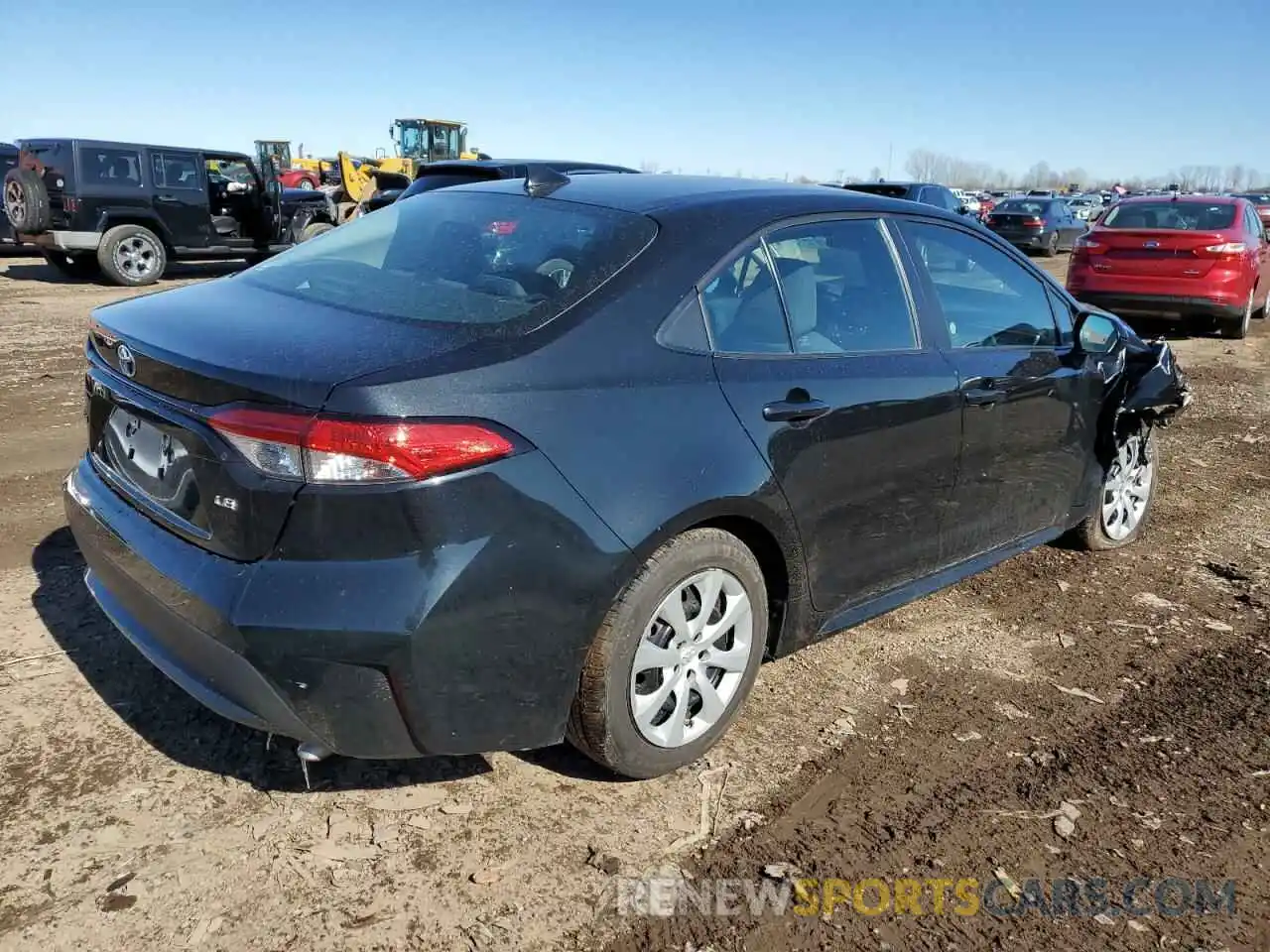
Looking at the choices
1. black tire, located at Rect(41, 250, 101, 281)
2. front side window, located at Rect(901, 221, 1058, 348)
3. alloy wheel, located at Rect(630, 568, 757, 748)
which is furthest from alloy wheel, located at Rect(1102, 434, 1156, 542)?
black tire, located at Rect(41, 250, 101, 281)

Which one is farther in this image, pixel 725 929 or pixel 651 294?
pixel 651 294

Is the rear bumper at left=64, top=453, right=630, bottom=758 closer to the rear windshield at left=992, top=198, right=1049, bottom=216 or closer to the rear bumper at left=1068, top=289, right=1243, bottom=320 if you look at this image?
Result: the rear bumper at left=1068, top=289, right=1243, bottom=320

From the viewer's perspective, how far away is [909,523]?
3.41 metres

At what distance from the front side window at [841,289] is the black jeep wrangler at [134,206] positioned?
12.7 meters

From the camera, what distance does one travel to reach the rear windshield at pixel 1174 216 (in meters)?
11.2

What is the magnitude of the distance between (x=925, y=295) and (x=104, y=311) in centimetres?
268

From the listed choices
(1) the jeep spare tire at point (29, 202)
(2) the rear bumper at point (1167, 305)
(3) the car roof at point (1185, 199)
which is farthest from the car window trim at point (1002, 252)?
(1) the jeep spare tire at point (29, 202)

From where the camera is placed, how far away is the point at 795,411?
2932 mm

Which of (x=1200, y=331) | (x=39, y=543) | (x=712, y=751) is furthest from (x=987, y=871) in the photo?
(x=1200, y=331)

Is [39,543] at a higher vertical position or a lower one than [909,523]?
lower

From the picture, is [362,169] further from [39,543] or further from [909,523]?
[909,523]

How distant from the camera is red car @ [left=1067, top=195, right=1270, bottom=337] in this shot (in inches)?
427

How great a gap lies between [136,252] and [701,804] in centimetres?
1361

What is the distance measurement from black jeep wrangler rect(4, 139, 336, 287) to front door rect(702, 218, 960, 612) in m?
12.8
